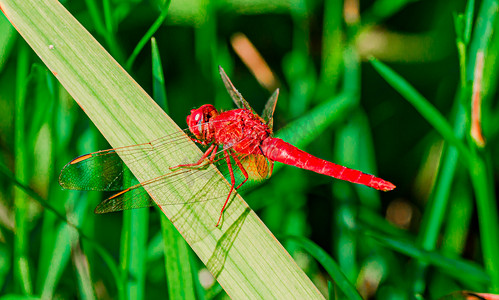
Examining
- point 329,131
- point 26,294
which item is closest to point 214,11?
point 329,131

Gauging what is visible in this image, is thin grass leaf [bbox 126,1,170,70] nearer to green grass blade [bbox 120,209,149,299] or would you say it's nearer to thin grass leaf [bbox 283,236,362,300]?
green grass blade [bbox 120,209,149,299]

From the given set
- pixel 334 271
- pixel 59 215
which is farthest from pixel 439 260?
pixel 59 215

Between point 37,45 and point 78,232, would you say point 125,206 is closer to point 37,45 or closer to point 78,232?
point 78,232

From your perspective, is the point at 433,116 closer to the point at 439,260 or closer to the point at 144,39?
the point at 439,260

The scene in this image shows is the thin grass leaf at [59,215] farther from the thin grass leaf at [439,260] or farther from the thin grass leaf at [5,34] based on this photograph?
the thin grass leaf at [439,260]

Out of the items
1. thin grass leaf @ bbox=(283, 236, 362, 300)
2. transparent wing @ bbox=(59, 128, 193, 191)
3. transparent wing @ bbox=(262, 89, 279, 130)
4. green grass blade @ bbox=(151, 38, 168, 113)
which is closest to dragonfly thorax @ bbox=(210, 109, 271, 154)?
transparent wing @ bbox=(262, 89, 279, 130)

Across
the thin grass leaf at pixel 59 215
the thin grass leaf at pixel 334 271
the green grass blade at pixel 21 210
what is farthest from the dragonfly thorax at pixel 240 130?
the green grass blade at pixel 21 210
